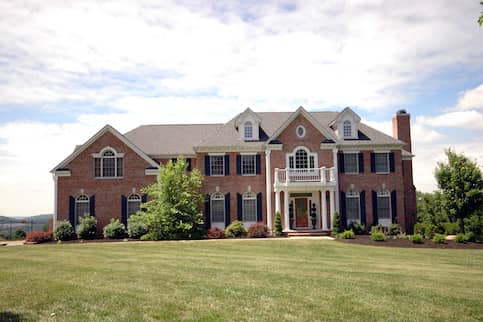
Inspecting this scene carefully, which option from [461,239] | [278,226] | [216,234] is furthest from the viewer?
[278,226]

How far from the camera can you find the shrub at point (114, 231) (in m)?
29.3

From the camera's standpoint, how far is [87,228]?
29594mm

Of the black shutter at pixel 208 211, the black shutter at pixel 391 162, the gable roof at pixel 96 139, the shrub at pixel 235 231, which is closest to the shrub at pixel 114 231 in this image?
the gable roof at pixel 96 139

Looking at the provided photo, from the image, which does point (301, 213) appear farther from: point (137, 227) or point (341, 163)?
point (137, 227)

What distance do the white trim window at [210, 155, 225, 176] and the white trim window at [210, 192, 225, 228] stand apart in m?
1.51

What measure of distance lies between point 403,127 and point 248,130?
13.1 m

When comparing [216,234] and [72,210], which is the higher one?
[72,210]

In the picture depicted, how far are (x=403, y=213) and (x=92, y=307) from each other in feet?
91.5

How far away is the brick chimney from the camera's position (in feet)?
118

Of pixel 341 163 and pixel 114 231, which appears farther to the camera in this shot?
pixel 341 163

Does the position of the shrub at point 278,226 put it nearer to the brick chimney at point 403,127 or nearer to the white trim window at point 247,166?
the white trim window at point 247,166

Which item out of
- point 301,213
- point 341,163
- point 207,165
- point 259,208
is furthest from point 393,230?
point 207,165

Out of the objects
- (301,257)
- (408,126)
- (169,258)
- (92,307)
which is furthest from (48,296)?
(408,126)

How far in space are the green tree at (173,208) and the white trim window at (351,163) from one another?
11531 millimetres
